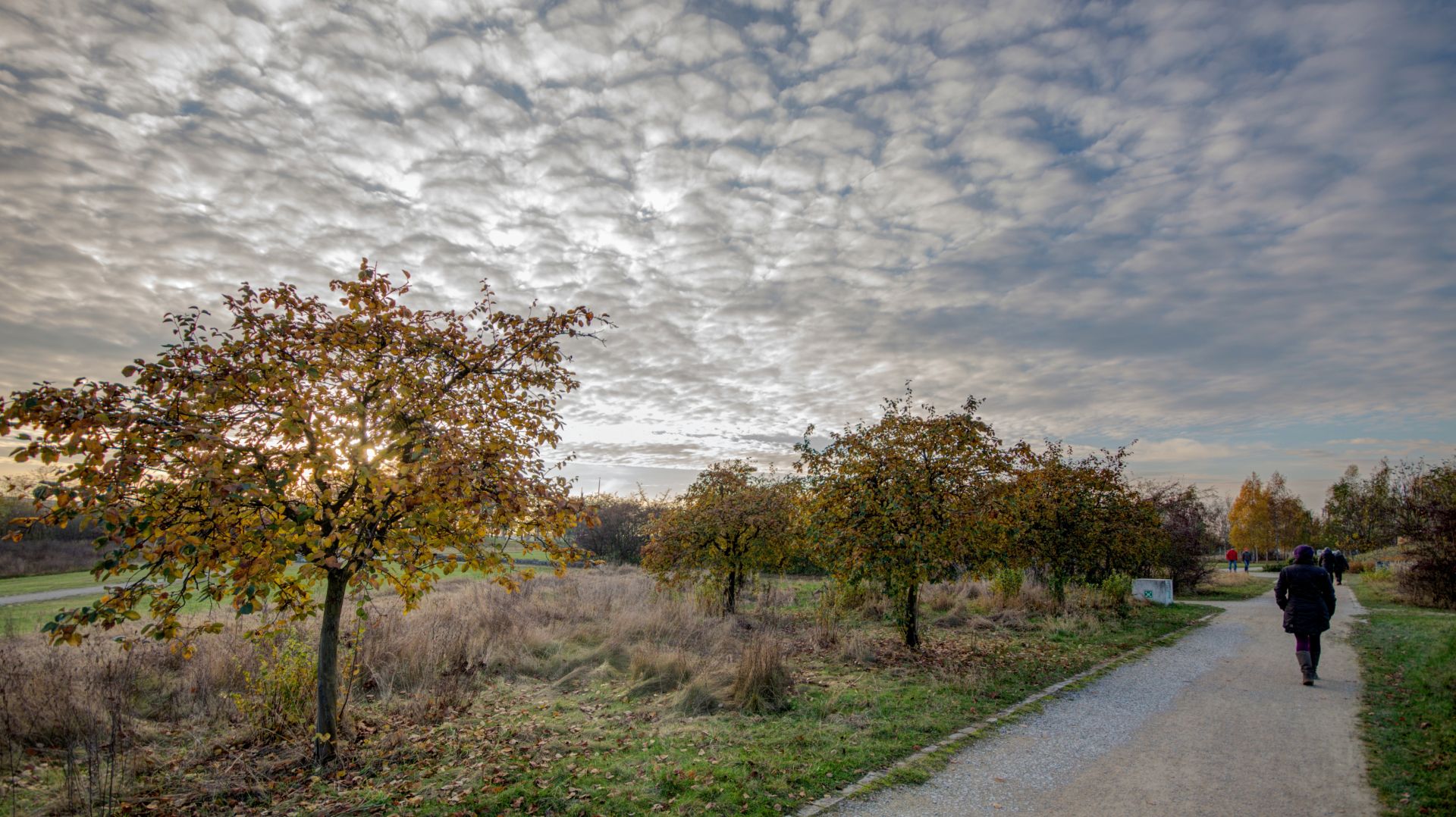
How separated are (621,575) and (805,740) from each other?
66.8 ft

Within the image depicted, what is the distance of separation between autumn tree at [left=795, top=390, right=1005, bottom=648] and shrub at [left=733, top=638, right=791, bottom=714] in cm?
259

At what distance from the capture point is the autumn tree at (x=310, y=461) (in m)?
4.36

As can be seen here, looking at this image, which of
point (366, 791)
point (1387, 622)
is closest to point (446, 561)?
point (366, 791)

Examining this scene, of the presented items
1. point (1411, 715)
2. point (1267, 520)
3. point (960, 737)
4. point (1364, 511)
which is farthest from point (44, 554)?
point (1267, 520)

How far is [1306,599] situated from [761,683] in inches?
304

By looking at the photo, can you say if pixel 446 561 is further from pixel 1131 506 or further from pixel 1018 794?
pixel 1131 506

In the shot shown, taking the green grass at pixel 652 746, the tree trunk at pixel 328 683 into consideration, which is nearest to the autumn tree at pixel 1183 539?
the green grass at pixel 652 746

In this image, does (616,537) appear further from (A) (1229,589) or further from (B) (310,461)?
(B) (310,461)

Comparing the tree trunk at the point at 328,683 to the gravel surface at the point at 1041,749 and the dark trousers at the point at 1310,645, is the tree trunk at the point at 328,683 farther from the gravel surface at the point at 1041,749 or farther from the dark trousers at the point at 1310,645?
the dark trousers at the point at 1310,645

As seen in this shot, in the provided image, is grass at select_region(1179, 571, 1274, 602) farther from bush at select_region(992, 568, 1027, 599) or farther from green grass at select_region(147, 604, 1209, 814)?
green grass at select_region(147, 604, 1209, 814)

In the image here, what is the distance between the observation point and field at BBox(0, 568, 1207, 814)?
5.70m

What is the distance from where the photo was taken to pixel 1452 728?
6.54 metres

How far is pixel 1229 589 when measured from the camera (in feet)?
90.5

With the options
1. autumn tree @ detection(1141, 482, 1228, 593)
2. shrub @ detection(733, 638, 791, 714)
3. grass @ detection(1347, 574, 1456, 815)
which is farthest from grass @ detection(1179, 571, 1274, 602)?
shrub @ detection(733, 638, 791, 714)
